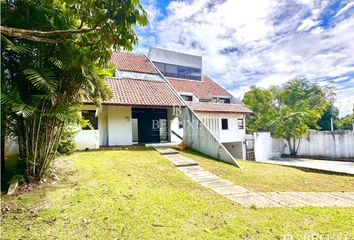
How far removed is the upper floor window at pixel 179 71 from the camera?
22.8 m

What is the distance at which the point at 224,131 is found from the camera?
19781 mm

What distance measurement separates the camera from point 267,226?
12.2 feet

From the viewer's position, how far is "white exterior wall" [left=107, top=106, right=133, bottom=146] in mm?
13227

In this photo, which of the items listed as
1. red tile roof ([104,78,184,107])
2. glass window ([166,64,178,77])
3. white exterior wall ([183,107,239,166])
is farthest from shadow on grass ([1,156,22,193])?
glass window ([166,64,178,77])

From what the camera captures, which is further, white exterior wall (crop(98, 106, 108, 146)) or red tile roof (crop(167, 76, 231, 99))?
red tile roof (crop(167, 76, 231, 99))

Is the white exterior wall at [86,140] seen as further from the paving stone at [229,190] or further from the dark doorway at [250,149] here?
the dark doorway at [250,149]

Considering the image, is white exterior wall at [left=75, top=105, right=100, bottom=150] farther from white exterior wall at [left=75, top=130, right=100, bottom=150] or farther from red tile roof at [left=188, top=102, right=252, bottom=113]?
red tile roof at [left=188, top=102, right=252, bottom=113]

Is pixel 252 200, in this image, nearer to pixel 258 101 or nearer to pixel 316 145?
pixel 316 145

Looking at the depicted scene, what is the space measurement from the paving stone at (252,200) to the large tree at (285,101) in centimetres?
1650

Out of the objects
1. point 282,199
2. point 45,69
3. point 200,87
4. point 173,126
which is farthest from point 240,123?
point 45,69

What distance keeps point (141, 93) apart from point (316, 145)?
626 inches

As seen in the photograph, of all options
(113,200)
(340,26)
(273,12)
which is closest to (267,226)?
(113,200)

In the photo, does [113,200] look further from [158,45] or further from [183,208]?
[158,45]

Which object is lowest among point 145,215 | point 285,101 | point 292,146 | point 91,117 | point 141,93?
point 292,146
